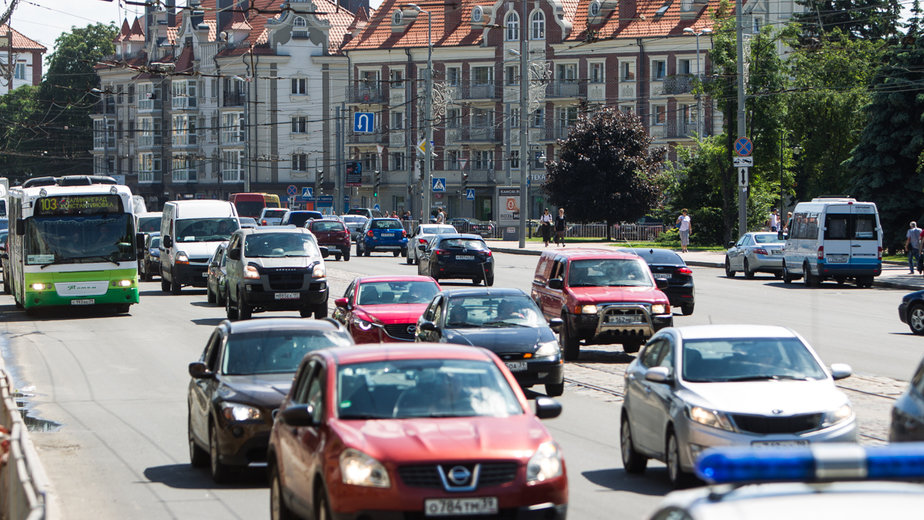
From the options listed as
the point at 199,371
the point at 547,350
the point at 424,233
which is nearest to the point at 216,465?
the point at 199,371

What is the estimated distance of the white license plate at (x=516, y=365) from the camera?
1747cm

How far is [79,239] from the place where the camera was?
3138 cm

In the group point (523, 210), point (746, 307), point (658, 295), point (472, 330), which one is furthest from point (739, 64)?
point (472, 330)

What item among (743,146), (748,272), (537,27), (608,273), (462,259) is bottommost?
(748,272)

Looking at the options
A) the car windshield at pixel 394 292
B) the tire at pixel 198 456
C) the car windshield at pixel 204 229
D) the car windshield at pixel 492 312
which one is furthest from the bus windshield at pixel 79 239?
the tire at pixel 198 456

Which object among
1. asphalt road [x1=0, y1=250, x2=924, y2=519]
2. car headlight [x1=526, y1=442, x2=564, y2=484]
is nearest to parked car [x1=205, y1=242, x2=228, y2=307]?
asphalt road [x1=0, y1=250, x2=924, y2=519]

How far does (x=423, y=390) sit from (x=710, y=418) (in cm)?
286

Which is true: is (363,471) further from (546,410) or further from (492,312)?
(492,312)

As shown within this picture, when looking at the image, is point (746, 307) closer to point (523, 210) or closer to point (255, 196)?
point (523, 210)

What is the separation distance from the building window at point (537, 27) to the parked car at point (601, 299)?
71.8m

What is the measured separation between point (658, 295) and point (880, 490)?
60.3 ft

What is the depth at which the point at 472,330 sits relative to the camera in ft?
60.6

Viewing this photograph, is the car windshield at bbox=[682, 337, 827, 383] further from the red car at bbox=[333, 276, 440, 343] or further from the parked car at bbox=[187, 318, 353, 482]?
the red car at bbox=[333, 276, 440, 343]

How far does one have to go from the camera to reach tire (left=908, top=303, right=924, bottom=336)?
26.0 meters
